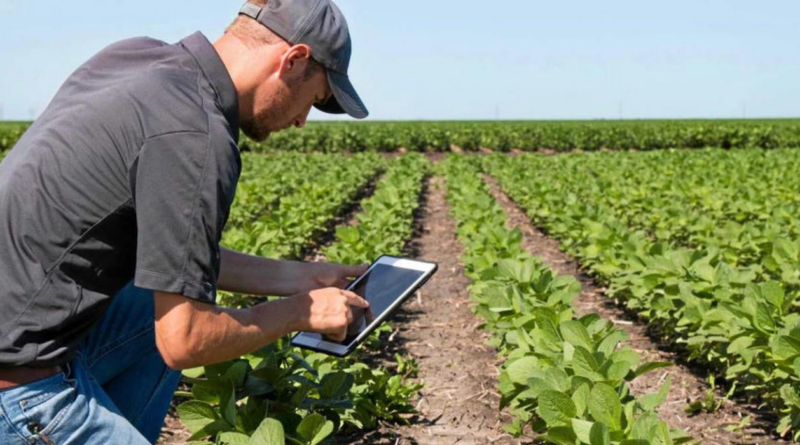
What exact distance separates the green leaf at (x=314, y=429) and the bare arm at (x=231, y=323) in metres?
0.27

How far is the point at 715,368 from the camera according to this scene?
4684 millimetres

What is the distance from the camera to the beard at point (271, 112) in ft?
7.36

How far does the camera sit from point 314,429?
2.57 metres

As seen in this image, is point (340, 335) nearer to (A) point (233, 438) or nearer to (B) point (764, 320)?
(A) point (233, 438)

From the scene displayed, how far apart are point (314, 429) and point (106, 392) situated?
2.35 ft

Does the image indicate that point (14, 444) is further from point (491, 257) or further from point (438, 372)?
point (491, 257)

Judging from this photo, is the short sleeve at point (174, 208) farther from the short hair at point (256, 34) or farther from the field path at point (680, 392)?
the field path at point (680, 392)

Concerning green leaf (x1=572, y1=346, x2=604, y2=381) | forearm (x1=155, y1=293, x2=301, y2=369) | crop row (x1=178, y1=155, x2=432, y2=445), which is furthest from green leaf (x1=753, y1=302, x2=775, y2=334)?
forearm (x1=155, y1=293, x2=301, y2=369)

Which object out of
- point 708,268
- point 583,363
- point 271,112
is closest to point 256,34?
point 271,112

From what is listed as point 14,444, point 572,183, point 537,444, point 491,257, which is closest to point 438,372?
point 491,257

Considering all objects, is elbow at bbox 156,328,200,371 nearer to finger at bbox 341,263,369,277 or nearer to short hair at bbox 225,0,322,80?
short hair at bbox 225,0,322,80

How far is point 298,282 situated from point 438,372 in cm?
210

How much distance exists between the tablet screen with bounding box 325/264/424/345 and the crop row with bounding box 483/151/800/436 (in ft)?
5.31

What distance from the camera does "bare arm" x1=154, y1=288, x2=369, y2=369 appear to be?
204 centimetres
